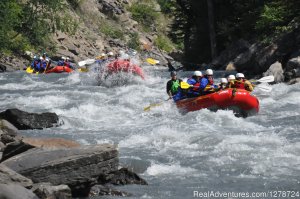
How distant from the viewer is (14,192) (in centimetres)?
577

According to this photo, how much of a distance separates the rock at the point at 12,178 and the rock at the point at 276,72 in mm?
13305

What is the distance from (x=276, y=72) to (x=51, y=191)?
1357cm

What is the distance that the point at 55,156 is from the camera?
7.11 meters

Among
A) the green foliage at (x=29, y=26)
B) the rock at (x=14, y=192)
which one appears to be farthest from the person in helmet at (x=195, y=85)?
the green foliage at (x=29, y=26)

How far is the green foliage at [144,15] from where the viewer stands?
174 feet

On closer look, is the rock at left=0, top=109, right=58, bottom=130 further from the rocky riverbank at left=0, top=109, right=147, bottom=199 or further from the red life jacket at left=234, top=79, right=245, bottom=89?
the red life jacket at left=234, top=79, right=245, bottom=89

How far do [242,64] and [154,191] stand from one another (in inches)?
626

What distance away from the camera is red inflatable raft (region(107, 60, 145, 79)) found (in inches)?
859

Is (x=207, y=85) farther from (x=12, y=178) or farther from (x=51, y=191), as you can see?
(x=12, y=178)

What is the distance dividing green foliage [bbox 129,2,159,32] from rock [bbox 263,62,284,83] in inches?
1364

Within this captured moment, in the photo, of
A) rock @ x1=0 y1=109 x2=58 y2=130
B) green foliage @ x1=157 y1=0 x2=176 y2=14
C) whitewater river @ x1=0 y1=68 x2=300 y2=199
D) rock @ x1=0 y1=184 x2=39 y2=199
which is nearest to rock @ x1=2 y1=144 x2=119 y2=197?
whitewater river @ x1=0 y1=68 x2=300 y2=199

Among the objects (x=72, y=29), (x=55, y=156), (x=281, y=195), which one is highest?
(x=72, y=29)

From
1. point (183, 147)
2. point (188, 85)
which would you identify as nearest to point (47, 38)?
point (188, 85)

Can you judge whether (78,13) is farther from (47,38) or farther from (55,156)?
(55,156)
